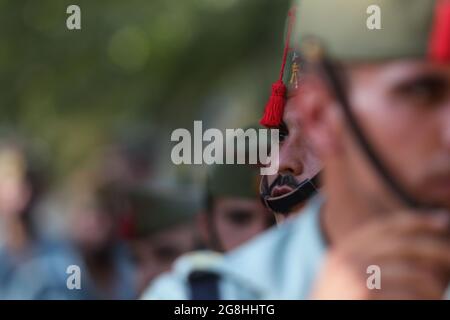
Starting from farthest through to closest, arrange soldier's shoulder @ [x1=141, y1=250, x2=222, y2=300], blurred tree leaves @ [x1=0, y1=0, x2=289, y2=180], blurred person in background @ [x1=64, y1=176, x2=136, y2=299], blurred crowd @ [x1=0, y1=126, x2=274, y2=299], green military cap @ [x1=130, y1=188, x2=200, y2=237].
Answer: blurred tree leaves @ [x1=0, y1=0, x2=289, y2=180] → blurred person in background @ [x1=64, y1=176, x2=136, y2=299] → green military cap @ [x1=130, y1=188, x2=200, y2=237] → blurred crowd @ [x1=0, y1=126, x2=274, y2=299] → soldier's shoulder @ [x1=141, y1=250, x2=222, y2=300]

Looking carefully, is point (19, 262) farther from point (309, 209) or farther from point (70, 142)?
point (70, 142)

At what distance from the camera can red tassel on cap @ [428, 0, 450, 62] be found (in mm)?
1751

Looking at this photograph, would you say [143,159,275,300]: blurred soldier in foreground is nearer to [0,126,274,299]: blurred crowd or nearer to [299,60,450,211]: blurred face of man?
[0,126,274,299]: blurred crowd

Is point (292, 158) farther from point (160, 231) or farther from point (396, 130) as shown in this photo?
point (160, 231)

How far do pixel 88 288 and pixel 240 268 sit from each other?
2294mm

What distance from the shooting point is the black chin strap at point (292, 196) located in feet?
6.66

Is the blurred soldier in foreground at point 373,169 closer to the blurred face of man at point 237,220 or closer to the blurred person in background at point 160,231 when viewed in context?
the blurred face of man at point 237,220

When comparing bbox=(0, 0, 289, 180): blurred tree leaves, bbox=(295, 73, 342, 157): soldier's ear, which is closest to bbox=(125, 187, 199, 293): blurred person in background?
bbox=(295, 73, 342, 157): soldier's ear

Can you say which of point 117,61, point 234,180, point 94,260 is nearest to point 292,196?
point 234,180

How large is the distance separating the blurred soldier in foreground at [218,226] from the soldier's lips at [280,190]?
155mm

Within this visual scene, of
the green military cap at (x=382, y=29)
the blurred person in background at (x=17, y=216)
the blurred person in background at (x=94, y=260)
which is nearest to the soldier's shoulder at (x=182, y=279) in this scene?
the green military cap at (x=382, y=29)

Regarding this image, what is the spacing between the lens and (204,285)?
190 centimetres

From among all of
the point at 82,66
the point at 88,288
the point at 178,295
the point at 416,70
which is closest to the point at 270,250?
the point at 178,295

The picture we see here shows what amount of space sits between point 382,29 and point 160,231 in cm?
240
